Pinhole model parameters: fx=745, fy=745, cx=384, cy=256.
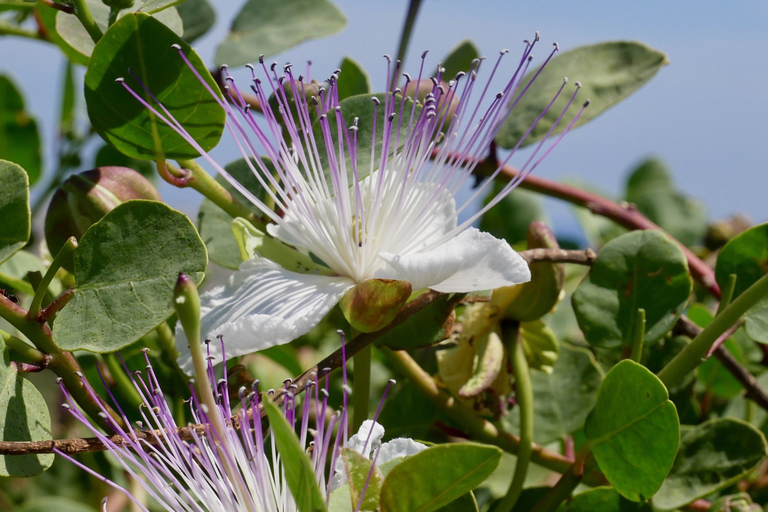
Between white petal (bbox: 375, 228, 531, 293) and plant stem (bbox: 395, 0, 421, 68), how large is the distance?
68 cm

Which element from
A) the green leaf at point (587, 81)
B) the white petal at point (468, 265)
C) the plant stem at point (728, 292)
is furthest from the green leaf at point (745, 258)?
the white petal at point (468, 265)

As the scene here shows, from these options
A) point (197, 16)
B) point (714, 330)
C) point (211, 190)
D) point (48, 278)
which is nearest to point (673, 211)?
point (714, 330)

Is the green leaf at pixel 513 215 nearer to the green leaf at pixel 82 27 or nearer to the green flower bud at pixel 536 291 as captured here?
the green flower bud at pixel 536 291

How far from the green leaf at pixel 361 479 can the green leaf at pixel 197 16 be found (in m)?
0.87

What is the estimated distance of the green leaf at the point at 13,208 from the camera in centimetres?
75

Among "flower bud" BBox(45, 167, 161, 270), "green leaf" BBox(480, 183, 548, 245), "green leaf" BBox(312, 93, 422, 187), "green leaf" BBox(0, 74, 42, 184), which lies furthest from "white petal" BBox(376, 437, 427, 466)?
"green leaf" BBox(480, 183, 548, 245)

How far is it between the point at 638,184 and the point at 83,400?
1.98 metres

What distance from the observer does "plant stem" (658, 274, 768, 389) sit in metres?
0.84

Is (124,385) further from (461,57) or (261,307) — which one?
(461,57)

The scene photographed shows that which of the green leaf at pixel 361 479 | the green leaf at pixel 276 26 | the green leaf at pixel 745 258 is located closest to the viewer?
the green leaf at pixel 361 479

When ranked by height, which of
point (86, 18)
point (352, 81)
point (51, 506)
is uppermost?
point (86, 18)

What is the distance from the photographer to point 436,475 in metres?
0.60

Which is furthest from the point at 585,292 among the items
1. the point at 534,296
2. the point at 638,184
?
the point at 638,184

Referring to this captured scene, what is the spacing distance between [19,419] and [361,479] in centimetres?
34
